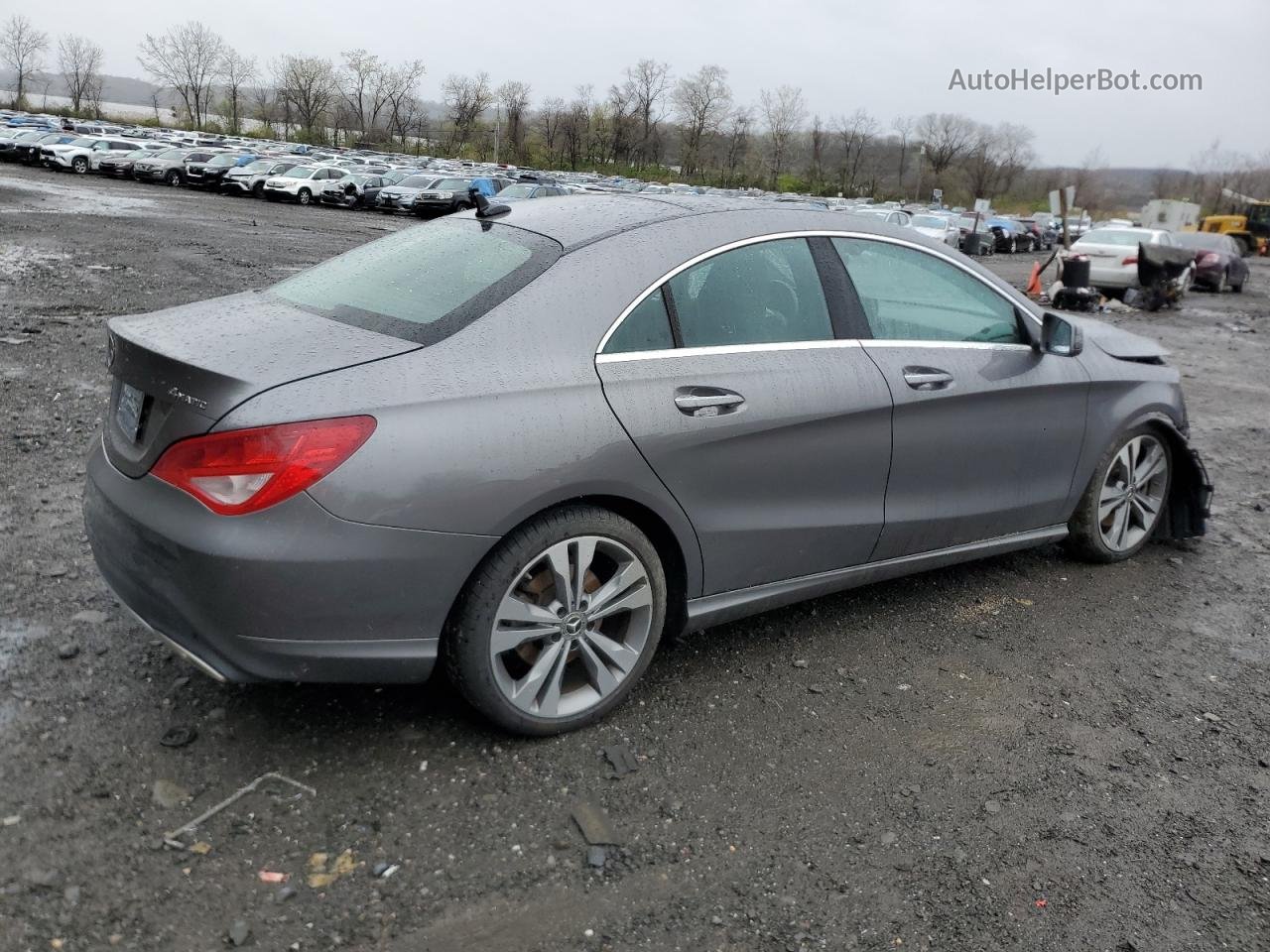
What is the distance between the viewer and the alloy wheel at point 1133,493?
4984 mm

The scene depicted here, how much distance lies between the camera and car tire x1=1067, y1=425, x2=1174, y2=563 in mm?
4910

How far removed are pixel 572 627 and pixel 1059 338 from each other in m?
2.56

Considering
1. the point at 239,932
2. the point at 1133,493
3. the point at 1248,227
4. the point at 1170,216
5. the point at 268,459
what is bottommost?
the point at 239,932

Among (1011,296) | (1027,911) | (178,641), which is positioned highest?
(1011,296)

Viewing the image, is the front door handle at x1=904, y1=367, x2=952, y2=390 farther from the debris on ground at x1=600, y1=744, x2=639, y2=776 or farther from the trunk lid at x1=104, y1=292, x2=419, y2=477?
the trunk lid at x1=104, y1=292, x2=419, y2=477

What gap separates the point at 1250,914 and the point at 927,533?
5.77 feet

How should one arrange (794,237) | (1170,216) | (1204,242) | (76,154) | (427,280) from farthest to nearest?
(1170,216) → (76,154) → (1204,242) → (794,237) → (427,280)

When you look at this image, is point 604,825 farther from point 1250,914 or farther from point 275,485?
point 1250,914

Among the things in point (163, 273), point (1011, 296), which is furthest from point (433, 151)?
point (1011, 296)

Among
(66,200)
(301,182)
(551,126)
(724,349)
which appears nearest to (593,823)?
(724,349)

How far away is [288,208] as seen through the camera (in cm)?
3431

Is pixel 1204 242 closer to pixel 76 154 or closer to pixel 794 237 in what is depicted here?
pixel 794 237

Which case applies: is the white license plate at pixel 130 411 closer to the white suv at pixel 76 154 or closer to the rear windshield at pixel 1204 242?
the rear windshield at pixel 1204 242

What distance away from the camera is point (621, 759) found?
321 centimetres
